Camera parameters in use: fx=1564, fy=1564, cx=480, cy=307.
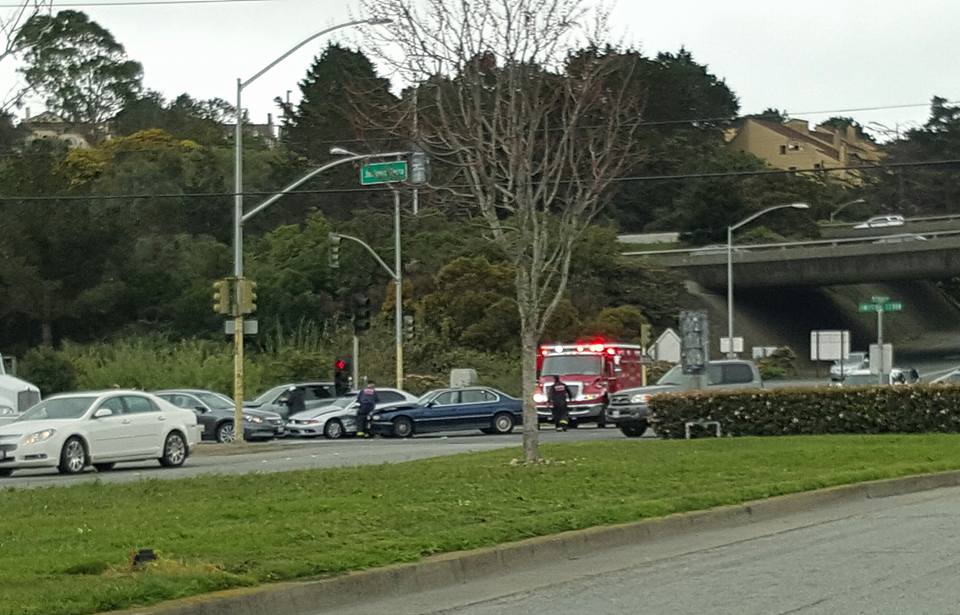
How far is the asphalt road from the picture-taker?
2567 centimetres

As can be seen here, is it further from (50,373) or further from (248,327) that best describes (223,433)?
(50,373)

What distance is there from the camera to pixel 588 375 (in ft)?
150

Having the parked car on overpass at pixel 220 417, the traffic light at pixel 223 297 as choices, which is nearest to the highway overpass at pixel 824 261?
the parked car on overpass at pixel 220 417

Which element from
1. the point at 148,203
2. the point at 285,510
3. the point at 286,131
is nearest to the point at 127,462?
the point at 285,510

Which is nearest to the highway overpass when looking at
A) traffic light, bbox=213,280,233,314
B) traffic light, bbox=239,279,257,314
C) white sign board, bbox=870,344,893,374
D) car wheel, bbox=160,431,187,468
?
white sign board, bbox=870,344,893,374

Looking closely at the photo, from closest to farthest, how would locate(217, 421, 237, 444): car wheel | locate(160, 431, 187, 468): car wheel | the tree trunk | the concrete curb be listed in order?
the concrete curb < the tree trunk < locate(160, 431, 187, 468): car wheel < locate(217, 421, 237, 444): car wheel

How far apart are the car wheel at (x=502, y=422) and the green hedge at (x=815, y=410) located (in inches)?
444

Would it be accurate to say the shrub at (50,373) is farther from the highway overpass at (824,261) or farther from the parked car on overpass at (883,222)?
the parked car on overpass at (883,222)

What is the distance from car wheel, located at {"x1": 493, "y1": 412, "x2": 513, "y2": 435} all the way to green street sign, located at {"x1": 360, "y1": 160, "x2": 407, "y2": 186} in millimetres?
10092

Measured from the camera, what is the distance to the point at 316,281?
71750 mm

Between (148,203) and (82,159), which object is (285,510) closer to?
(148,203)

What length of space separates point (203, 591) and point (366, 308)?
39.3m

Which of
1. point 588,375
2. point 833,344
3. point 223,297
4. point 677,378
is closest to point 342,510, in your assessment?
point 223,297

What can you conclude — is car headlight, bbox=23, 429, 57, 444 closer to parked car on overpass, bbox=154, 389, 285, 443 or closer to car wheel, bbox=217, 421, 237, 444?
parked car on overpass, bbox=154, 389, 285, 443
